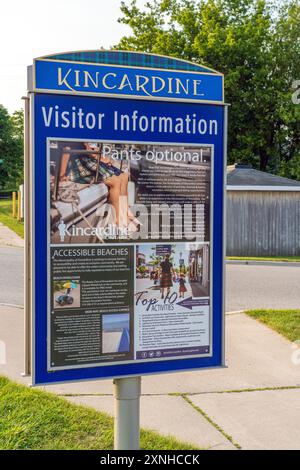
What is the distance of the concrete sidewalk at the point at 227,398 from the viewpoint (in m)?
4.59

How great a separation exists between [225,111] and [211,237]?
75 cm

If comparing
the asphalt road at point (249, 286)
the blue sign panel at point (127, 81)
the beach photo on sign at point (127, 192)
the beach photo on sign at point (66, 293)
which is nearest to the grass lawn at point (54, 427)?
the beach photo on sign at point (66, 293)

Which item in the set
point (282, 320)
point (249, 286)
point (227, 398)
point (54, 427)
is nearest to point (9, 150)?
point (249, 286)

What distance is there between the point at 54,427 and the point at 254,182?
18.6 meters

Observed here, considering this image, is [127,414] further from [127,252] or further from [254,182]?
[254,182]

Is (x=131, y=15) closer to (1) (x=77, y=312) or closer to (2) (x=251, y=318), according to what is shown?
(2) (x=251, y=318)

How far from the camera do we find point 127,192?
3332mm

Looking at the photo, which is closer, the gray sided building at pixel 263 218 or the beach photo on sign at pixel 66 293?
the beach photo on sign at pixel 66 293

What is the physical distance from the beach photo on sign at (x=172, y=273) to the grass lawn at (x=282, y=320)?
13.9 feet

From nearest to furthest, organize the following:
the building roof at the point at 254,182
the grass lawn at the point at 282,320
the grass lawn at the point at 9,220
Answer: the grass lawn at the point at 282,320
the building roof at the point at 254,182
the grass lawn at the point at 9,220

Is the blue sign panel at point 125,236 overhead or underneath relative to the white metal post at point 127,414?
overhead

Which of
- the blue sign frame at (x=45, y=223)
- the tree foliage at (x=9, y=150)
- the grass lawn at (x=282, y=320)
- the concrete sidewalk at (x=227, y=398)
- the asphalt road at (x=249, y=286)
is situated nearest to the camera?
the blue sign frame at (x=45, y=223)

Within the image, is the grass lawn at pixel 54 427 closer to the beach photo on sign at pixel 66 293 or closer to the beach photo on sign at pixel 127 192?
the beach photo on sign at pixel 66 293

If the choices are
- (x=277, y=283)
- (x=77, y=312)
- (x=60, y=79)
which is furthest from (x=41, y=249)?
(x=277, y=283)
